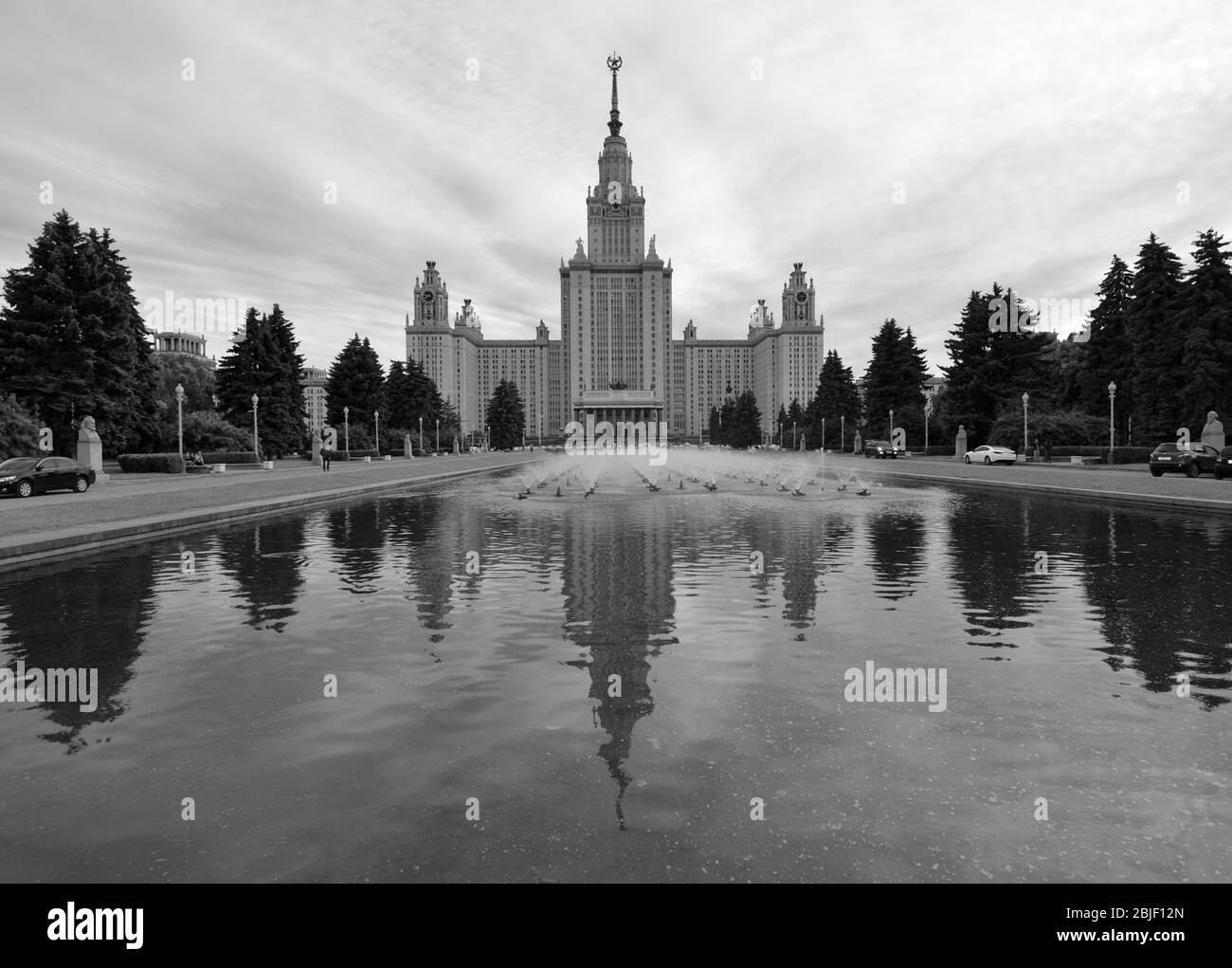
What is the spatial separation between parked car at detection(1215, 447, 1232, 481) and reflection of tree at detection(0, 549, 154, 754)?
1577 inches

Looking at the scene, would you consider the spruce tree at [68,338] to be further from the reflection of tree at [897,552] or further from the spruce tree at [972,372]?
the spruce tree at [972,372]

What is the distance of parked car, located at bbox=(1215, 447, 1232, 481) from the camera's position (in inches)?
1313

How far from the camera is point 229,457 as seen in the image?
5472 centimetres

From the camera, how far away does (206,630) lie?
335 inches

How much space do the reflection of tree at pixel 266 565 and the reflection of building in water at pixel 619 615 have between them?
3.65m

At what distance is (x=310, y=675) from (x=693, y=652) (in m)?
3.53

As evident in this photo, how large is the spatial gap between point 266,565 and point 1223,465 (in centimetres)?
3885

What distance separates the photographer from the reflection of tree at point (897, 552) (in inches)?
422

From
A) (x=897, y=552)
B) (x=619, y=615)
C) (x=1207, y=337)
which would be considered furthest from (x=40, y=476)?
(x=1207, y=337)

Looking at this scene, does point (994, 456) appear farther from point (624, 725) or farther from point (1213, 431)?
point (624, 725)

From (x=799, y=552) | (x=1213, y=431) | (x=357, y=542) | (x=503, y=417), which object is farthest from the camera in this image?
(x=503, y=417)

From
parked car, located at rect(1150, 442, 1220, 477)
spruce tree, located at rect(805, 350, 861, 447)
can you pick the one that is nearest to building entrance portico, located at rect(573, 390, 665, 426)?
spruce tree, located at rect(805, 350, 861, 447)
